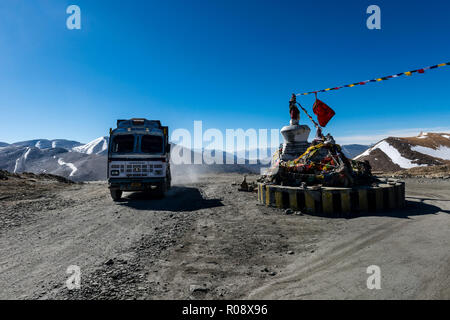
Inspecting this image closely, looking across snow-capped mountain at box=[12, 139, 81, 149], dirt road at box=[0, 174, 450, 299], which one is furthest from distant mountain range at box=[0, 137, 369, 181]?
snow-capped mountain at box=[12, 139, 81, 149]

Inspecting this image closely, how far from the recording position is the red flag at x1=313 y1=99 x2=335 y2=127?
32.2ft

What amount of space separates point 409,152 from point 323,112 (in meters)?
17.3

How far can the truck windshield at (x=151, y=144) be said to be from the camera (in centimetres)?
1024

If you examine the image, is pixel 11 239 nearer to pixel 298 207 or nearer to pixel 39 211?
pixel 39 211

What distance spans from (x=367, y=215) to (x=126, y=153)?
9062 mm

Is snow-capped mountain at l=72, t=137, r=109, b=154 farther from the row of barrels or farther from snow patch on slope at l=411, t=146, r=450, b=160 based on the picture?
the row of barrels

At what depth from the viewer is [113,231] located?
5.21 m

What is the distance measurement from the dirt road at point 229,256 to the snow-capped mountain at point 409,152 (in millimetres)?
17313

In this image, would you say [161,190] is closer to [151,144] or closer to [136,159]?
[136,159]

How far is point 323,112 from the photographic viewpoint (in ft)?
32.4
